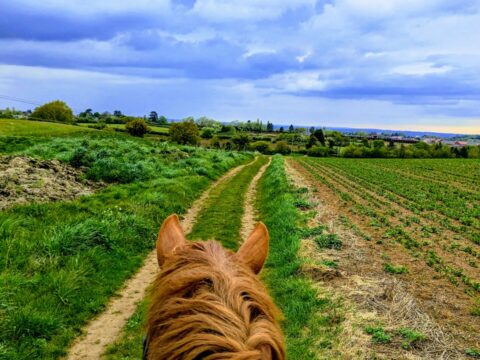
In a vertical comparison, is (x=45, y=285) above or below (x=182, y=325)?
below

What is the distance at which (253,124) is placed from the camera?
190250 millimetres

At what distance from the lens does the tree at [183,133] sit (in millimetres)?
72625

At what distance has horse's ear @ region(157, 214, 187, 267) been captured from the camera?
223cm

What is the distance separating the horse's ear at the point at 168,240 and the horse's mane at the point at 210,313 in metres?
0.37

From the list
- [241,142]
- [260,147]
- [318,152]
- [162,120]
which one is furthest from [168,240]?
[162,120]

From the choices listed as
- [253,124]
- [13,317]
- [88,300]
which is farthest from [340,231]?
[253,124]

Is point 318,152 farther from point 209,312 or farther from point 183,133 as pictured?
point 209,312

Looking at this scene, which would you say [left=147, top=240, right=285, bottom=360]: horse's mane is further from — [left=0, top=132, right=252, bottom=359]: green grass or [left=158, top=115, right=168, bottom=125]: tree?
[left=158, top=115, right=168, bottom=125]: tree

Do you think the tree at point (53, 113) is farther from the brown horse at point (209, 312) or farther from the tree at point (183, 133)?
the brown horse at point (209, 312)

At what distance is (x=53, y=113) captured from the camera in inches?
3233

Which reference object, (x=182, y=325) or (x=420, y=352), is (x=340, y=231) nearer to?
(x=420, y=352)

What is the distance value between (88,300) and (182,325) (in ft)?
17.5

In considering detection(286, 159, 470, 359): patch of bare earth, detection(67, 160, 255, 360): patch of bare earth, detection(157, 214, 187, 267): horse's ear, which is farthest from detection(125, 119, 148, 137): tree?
detection(157, 214, 187, 267): horse's ear

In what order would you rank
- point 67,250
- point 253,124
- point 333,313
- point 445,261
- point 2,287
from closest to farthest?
point 2,287
point 333,313
point 67,250
point 445,261
point 253,124
